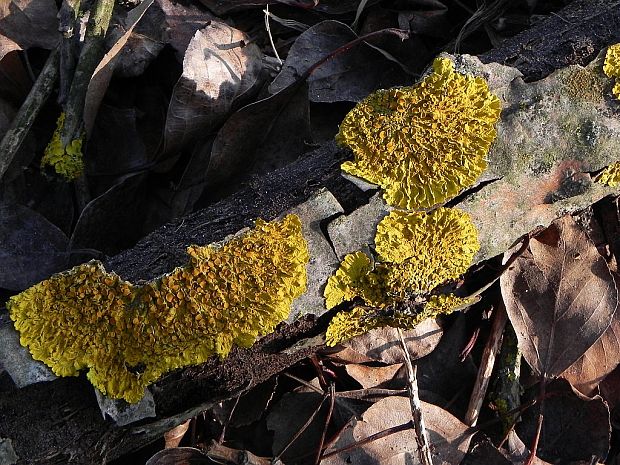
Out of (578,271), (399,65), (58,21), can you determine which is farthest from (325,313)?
(58,21)

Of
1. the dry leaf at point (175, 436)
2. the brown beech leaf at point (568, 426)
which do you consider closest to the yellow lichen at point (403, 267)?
the dry leaf at point (175, 436)

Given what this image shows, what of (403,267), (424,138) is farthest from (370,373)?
(424,138)

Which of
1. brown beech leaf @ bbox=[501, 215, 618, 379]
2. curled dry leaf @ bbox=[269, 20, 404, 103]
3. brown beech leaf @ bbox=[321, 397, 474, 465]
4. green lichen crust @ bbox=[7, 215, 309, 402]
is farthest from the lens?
curled dry leaf @ bbox=[269, 20, 404, 103]

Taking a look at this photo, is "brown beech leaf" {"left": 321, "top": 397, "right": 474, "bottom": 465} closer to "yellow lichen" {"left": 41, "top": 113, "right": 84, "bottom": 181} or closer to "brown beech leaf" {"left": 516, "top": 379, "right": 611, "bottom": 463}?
"brown beech leaf" {"left": 516, "top": 379, "right": 611, "bottom": 463}

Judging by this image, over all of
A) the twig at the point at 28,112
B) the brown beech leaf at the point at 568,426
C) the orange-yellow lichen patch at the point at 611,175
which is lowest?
the brown beech leaf at the point at 568,426

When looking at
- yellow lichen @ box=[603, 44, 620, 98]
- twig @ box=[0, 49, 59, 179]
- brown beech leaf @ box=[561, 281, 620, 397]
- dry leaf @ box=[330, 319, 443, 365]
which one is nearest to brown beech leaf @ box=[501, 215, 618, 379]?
brown beech leaf @ box=[561, 281, 620, 397]

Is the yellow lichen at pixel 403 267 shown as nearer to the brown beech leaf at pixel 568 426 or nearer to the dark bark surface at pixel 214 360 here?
the dark bark surface at pixel 214 360
